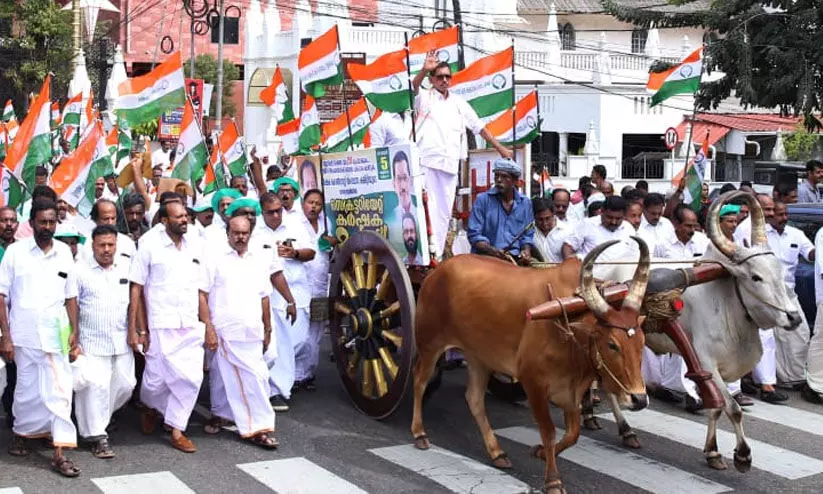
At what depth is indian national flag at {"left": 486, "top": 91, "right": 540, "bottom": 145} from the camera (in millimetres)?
12426

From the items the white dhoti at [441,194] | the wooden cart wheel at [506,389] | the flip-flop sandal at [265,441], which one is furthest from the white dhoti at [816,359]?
the flip-flop sandal at [265,441]

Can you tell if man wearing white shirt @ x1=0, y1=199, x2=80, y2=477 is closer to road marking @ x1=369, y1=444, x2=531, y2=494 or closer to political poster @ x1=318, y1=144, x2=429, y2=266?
road marking @ x1=369, y1=444, x2=531, y2=494

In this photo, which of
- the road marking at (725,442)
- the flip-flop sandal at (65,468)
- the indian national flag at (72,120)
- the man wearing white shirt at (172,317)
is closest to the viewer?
the flip-flop sandal at (65,468)

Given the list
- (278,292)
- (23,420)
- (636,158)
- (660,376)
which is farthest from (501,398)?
(636,158)

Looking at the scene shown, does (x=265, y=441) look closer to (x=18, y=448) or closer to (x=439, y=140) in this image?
(x=18, y=448)

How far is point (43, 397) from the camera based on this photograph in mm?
7180

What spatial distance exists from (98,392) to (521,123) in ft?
23.2

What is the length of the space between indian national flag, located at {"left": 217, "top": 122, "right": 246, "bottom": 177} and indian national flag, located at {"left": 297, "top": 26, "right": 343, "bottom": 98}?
415 cm

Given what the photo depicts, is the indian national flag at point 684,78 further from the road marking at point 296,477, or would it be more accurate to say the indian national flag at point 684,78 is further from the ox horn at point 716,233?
the road marking at point 296,477

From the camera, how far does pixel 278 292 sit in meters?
8.93

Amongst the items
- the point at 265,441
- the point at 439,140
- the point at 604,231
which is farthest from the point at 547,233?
the point at 265,441

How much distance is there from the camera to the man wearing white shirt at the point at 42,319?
7164mm

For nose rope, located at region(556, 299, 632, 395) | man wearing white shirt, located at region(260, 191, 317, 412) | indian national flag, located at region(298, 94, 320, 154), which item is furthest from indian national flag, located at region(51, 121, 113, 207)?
nose rope, located at region(556, 299, 632, 395)

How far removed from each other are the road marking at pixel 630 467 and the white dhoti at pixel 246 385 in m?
1.79
